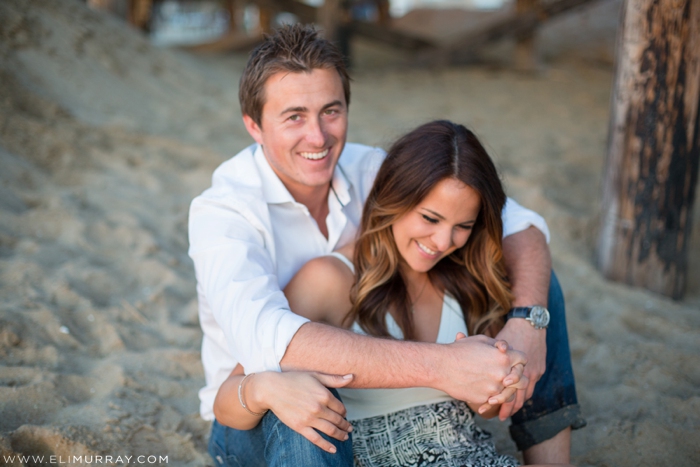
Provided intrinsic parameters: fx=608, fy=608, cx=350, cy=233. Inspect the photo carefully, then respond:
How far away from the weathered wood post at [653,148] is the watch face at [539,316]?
156 cm

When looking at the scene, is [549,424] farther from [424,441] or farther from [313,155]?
[313,155]

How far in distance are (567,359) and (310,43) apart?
1.52 metres

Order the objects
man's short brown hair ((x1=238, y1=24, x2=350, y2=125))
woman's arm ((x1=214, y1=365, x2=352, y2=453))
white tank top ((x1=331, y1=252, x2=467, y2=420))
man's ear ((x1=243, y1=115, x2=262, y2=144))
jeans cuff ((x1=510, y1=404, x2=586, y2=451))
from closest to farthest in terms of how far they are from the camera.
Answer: woman's arm ((x1=214, y1=365, x2=352, y2=453))
white tank top ((x1=331, y1=252, x2=467, y2=420))
jeans cuff ((x1=510, y1=404, x2=586, y2=451))
man's short brown hair ((x1=238, y1=24, x2=350, y2=125))
man's ear ((x1=243, y1=115, x2=262, y2=144))

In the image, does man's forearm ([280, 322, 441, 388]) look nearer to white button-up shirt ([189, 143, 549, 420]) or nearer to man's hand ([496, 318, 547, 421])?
white button-up shirt ([189, 143, 549, 420])

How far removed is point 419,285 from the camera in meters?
2.31

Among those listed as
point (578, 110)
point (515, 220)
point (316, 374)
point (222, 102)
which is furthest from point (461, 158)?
point (578, 110)

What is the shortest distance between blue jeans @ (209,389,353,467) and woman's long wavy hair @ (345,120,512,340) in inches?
17.6

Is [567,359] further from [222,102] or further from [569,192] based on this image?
[222,102]

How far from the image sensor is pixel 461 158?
2.09m

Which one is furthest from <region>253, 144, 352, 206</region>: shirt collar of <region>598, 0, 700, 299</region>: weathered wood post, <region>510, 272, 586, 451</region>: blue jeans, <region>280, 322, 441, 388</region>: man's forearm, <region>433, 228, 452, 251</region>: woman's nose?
<region>598, 0, 700, 299</region>: weathered wood post

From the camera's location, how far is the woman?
200cm

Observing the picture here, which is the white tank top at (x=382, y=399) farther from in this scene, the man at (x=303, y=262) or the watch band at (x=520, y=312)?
the watch band at (x=520, y=312)

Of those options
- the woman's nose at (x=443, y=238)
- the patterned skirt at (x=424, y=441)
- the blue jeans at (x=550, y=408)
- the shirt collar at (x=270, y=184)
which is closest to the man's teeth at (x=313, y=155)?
the shirt collar at (x=270, y=184)

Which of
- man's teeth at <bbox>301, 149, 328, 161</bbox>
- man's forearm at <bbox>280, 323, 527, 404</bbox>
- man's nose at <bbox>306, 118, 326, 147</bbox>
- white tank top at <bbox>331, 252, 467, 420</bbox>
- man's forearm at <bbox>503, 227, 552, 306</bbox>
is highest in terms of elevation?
man's nose at <bbox>306, 118, 326, 147</bbox>
